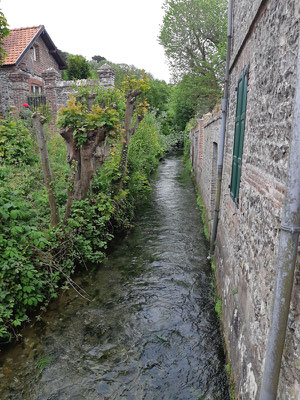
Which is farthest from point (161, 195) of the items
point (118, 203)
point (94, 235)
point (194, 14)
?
point (194, 14)

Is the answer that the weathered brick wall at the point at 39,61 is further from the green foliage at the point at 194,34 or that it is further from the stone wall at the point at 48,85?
the green foliage at the point at 194,34

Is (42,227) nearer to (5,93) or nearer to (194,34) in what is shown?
(5,93)

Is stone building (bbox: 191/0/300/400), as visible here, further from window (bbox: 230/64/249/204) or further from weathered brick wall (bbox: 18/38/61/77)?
weathered brick wall (bbox: 18/38/61/77)

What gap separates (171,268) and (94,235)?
191 centimetres

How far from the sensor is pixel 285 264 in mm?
1980

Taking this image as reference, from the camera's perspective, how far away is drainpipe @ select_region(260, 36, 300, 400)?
1.89m

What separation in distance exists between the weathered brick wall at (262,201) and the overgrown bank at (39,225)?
9.86ft

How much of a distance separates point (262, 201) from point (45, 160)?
4.29 metres

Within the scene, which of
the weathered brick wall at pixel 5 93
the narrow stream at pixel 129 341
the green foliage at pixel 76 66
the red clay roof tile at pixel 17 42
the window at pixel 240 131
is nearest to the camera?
the narrow stream at pixel 129 341

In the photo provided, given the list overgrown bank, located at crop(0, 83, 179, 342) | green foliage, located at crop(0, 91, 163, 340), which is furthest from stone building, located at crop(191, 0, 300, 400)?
overgrown bank, located at crop(0, 83, 179, 342)

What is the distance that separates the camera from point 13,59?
1599cm

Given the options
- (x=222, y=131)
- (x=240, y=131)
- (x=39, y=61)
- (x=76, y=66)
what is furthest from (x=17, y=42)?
(x=240, y=131)

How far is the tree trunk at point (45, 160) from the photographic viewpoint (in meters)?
5.48

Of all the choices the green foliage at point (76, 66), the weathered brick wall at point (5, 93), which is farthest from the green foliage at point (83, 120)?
the green foliage at point (76, 66)
